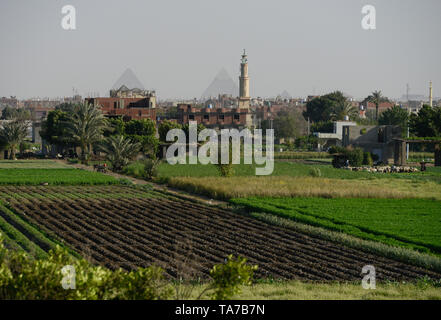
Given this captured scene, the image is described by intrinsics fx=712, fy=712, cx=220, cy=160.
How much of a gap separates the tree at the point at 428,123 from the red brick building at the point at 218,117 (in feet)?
142

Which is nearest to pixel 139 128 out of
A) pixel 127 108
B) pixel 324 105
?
pixel 127 108

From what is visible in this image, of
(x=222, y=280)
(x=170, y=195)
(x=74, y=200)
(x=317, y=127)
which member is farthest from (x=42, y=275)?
(x=317, y=127)

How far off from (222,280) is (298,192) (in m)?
27.5

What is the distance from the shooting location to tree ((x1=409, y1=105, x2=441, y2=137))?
79.0 m

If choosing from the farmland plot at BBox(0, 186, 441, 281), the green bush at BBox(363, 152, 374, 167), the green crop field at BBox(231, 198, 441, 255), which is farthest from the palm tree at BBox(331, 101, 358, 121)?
Answer: the farmland plot at BBox(0, 186, 441, 281)

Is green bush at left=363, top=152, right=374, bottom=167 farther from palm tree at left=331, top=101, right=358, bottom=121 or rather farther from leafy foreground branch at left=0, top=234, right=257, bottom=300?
leafy foreground branch at left=0, top=234, right=257, bottom=300

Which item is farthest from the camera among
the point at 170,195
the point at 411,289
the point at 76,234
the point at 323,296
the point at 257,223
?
the point at 170,195

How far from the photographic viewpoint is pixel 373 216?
2898 centimetres

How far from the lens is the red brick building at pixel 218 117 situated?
12119 centimetres

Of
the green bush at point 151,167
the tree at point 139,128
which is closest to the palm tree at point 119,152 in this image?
the green bush at point 151,167

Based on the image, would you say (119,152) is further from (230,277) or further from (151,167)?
(230,277)

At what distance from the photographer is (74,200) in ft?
117
